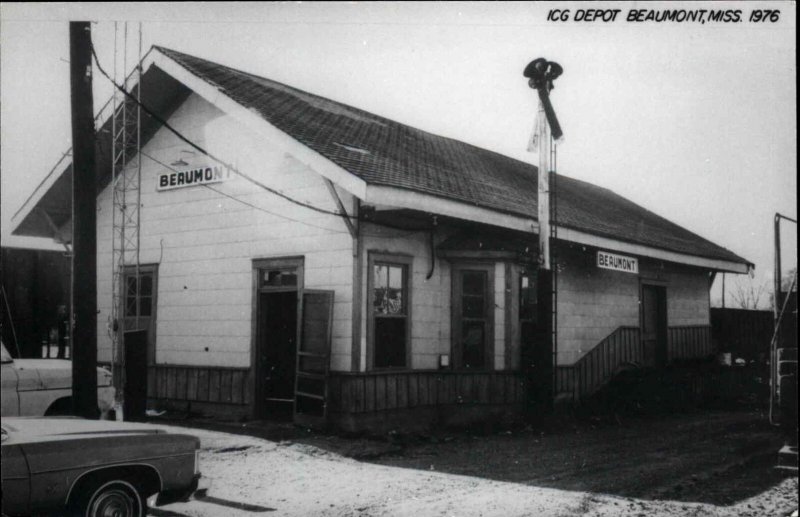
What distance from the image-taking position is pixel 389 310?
11.2m

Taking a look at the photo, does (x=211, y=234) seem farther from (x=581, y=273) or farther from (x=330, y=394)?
(x=581, y=273)

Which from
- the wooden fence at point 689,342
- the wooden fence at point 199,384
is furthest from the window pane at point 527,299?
the wooden fence at point 689,342

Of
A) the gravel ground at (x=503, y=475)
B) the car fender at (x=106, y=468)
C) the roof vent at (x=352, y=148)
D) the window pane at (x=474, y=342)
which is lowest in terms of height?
the gravel ground at (x=503, y=475)

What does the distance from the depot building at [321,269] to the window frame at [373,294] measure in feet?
0.08

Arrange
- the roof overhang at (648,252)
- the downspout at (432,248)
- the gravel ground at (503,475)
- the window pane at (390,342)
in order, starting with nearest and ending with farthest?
the gravel ground at (503,475), the window pane at (390,342), the downspout at (432,248), the roof overhang at (648,252)

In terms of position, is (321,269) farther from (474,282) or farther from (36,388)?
(36,388)

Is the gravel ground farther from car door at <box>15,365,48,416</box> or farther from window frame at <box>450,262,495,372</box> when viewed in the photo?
car door at <box>15,365,48,416</box>

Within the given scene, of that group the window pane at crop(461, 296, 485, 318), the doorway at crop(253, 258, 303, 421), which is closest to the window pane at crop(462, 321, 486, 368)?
the window pane at crop(461, 296, 485, 318)

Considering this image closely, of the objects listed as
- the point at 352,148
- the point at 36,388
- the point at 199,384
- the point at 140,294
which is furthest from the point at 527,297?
the point at 36,388

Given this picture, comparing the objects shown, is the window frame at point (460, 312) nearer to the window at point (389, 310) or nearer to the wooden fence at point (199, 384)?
the window at point (389, 310)

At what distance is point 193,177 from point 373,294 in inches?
170

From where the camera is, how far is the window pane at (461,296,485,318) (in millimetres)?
12172

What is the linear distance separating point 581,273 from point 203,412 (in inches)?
304

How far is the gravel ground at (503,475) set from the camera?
6.73 meters
